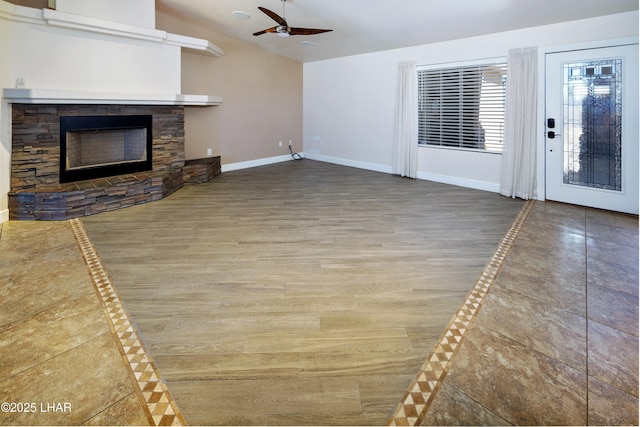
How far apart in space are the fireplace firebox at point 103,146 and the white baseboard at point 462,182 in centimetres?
493

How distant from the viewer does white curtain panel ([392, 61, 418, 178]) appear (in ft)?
21.7

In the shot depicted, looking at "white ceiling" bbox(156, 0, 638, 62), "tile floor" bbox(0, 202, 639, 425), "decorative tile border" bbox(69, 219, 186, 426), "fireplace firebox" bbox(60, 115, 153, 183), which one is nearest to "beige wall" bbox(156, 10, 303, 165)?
"white ceiling" bbox(156, 0, 638, 62)

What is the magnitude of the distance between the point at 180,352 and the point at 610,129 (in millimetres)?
5548

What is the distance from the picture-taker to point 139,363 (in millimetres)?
1740

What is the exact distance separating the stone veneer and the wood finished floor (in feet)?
0.77

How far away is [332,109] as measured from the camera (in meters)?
8.45

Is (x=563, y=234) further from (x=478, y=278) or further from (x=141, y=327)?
(x=141, y=327)

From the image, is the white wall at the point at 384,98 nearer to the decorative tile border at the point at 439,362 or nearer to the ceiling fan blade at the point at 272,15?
the ceiling fan blade at the point at 272,15

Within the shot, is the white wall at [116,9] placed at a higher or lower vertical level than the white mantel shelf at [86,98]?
higher

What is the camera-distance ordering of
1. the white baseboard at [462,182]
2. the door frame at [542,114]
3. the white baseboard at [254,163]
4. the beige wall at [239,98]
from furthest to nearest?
the white baseboard at [254,163], the beige wall at [239,98], the white baseboard at [462,182], the door frame at [542,114]

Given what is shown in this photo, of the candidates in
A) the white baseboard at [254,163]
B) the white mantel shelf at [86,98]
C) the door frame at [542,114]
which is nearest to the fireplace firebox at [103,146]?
the white mantel shelf at [86,98]

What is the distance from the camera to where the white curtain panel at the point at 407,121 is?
661cm

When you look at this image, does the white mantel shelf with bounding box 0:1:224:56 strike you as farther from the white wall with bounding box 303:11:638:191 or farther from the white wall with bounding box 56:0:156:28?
the white wall with bounding box 303:11:638:191

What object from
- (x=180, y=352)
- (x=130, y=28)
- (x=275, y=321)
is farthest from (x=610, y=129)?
(x=130, y=28)
